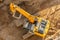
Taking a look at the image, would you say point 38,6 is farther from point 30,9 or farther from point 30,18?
point 30,18

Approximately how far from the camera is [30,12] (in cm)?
894

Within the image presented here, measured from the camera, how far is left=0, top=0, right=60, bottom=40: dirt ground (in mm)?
8383

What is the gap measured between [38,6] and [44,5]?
10.9 inches

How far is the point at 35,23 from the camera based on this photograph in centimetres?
834

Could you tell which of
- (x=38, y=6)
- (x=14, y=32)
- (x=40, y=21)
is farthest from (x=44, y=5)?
(x=14, y=32)

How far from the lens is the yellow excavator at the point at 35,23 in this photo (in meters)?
8.17

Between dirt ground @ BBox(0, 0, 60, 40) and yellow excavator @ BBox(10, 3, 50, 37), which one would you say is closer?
yellow excavator @ BBox(10, 3, 50, 37)

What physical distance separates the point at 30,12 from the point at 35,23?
0.79 metres

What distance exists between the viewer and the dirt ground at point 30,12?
8.38m

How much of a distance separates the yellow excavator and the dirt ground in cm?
24

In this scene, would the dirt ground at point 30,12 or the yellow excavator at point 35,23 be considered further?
the dirt ground at point 30,12

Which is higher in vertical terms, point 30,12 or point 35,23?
point 30,12

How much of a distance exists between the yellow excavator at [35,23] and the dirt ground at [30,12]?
0.80ft

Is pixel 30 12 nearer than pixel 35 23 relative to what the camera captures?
No
